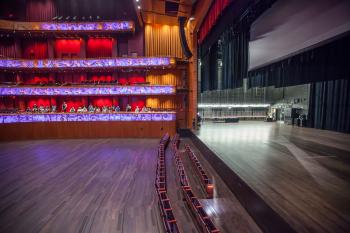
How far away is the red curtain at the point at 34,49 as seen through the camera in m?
8.34

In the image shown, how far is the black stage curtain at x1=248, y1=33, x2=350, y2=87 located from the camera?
284 centimetres

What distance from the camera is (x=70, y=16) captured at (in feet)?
28.1

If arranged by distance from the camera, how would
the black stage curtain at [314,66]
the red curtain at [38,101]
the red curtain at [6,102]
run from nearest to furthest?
the black stage curtain at [314,66] < the red curtain at [6,102] < the red curtain at [38,101]

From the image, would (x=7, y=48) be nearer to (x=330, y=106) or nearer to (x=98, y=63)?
(x=98, y=63)

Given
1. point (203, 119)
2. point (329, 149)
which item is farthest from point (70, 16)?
point (329, 149)

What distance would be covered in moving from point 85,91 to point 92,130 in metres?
1.59

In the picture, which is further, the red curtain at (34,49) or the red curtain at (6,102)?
the red curtain at (34,49)

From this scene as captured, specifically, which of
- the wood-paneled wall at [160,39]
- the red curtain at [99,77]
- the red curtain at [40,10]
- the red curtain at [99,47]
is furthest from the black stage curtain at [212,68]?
the red curtain at [40,10]

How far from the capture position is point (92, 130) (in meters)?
7.41

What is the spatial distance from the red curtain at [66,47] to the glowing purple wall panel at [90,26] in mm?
813

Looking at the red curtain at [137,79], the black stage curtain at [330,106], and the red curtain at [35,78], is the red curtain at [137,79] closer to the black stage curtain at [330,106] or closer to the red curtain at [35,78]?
the red curtain at [35,78]

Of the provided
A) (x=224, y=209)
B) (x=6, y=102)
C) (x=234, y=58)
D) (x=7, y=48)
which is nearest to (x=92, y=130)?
(x=6, y=102)

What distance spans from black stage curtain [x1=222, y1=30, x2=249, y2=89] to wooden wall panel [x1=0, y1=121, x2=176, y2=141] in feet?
9.04

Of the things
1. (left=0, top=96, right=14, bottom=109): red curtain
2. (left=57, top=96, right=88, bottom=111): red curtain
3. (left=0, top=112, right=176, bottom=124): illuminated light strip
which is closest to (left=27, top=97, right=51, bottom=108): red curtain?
(left=57, top=96, right=88, bottom=111): red curtain
